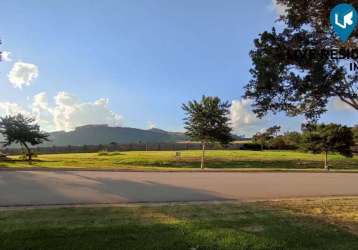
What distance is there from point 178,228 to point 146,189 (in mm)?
5902

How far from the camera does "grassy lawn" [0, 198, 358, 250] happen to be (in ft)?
20.5

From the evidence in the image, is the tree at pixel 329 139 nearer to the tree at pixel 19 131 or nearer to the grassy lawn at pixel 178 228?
the tree at pixel 19 131

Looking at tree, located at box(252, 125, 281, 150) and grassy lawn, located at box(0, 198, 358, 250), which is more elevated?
tree, located at box(252, 125, 281, 150)

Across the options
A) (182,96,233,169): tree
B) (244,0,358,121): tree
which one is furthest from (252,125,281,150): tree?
(182,96,233,169): tree

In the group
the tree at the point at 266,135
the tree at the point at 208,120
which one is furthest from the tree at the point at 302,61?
the tree at the point at 208,120

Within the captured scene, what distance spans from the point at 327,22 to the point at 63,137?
581ft

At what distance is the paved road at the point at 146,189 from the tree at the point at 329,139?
19.9 meters

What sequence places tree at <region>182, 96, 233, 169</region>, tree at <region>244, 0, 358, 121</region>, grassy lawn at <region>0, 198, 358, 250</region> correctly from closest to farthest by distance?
grassy lawn at <region>0, 198, 358, 250</region> < tree at <region>244, 0, 358, 121</region> < tree at <region>182, 96, 233, 169</region>

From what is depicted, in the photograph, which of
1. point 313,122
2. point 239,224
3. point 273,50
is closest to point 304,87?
point 273,50

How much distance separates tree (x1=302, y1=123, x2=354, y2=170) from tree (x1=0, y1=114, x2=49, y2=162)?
2330 centimetres

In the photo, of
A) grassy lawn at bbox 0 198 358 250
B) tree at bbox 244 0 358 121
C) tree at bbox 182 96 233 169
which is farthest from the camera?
tree at bbox 182 96 233 169

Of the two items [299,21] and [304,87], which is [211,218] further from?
[299,21]

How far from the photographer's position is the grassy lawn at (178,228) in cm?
624

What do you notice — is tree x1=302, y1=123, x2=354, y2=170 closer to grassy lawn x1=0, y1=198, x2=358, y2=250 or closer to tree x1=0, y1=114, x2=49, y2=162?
tree x1=0, y1=114, x2=49, y2=162
